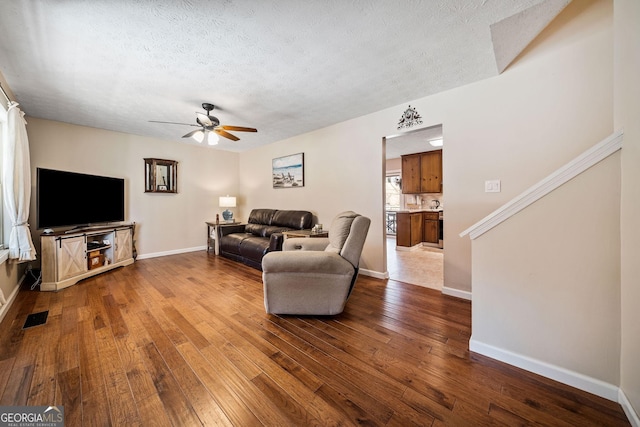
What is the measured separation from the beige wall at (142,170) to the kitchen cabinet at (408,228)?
4284mm

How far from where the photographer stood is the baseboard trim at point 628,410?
109cm

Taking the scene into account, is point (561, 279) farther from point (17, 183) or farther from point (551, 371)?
point (17, 183)

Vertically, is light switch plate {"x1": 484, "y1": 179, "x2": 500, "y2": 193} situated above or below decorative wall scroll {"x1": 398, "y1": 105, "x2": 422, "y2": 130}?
below

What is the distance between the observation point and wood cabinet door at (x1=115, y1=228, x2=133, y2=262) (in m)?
3.82

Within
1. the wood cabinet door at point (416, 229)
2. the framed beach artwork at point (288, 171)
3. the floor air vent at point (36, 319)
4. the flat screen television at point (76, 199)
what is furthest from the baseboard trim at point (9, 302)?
the wood cabinet door at point (416, 229)

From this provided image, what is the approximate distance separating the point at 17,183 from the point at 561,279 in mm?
5002

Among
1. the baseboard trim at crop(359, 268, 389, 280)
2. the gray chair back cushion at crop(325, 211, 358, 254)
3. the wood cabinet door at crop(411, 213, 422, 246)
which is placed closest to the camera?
the gray chair back cushion at crop(325, 211, 358, 254)

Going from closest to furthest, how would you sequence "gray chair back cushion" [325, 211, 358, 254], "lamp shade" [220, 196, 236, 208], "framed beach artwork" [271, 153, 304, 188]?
"gray chair back cushion" [325, 211, 358, 254]
"framed beach artwork" [271, 153, 304, 188]
"lamp shade" [220, 196, 236, 208]

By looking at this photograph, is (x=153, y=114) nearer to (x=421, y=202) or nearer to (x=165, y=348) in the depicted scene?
(x=165, y=348)

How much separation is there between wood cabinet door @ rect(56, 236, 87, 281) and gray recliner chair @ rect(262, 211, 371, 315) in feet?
9.43

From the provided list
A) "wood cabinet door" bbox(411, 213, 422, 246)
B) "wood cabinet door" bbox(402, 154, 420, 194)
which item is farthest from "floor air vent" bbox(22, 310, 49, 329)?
"wood cabinet door" bbox(402, 154, 420, 194)

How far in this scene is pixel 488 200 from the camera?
2.51 m

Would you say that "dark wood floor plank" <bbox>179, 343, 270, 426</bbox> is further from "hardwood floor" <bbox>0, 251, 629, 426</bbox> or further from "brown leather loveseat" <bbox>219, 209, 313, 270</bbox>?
"brown leather loveseat" <bbox>219, 209, 313, 270</bbox>

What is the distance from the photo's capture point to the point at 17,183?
2.54m
